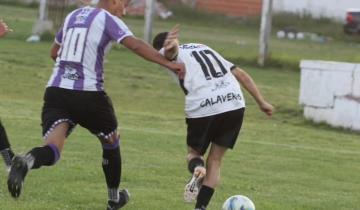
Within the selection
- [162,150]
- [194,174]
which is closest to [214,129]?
[194,174]

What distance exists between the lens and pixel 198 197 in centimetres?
786

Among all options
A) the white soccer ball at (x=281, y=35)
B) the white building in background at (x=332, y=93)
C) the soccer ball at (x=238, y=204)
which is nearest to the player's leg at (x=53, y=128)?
the soccer ball at (x=238, y=204)

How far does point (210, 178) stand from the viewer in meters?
7.98

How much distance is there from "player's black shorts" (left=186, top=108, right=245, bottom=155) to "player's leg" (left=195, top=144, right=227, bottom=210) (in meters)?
0.09

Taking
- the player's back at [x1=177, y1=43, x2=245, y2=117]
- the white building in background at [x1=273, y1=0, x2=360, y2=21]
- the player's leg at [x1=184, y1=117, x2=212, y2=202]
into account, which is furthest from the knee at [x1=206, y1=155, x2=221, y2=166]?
the white building in background at [x1=273, y1=0, x2=360, y2=21]

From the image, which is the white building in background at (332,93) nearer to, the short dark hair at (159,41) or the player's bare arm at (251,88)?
the player's bare arm at (251,88)

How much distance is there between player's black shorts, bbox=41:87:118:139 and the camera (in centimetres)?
724

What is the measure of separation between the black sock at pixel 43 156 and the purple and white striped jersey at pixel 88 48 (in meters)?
0.51

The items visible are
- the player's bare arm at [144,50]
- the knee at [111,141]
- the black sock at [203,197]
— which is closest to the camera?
the player's bare arm at [144,50]

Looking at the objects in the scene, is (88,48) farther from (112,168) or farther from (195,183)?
(195,183)

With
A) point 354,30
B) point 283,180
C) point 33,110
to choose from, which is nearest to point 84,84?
point 283,180

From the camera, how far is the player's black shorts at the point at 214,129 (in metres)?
7.85

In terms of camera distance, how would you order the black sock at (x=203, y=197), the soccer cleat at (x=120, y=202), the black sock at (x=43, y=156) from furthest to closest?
1. the soccer cleat at (x=120, y=202)
2. the black sock at (x=203, y=197)
3. the black sock at (x=43, y=156)

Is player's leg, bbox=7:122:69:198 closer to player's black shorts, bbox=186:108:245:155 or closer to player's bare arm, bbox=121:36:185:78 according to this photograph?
player's bare arm, bbox=121:36:185:78
